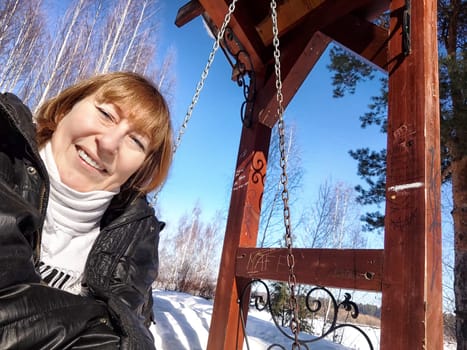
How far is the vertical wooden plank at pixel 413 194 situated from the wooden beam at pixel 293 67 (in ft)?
1.86

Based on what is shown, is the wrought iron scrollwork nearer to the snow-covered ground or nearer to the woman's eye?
the snow-covered ground

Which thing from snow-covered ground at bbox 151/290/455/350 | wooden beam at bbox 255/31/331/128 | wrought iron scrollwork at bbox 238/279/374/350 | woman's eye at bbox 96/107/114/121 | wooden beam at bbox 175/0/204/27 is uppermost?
wooden beam at bbox 175/0/204/27

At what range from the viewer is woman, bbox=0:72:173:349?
0.65m

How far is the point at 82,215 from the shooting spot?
102cm

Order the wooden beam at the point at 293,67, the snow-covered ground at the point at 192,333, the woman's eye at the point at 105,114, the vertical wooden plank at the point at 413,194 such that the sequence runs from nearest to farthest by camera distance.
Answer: the vertical wooden plank at the point at 413,194, the woman's eye at the point at 105,114, the wooden beam at the point at 293,67, the snow-covered ground at the point at 192,333

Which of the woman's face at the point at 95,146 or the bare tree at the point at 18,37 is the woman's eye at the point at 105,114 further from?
the bare tree at the point at 18,37

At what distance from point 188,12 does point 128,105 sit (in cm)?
125

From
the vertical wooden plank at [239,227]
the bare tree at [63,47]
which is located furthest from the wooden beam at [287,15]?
the bare tree at [63,47]

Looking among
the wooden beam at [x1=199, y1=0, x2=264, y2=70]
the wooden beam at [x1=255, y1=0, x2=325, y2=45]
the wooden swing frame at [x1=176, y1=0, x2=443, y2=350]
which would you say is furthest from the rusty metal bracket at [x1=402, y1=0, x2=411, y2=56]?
the wooden beam at [x1=199, y1=0, x2=264, y2=70]

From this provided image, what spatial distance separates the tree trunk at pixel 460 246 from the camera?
348cm

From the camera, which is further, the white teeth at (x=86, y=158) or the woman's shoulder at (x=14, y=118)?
the white teeth at (x=86, y=158)

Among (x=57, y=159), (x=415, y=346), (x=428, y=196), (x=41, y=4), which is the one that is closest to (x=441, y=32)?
(x=428, y=196)

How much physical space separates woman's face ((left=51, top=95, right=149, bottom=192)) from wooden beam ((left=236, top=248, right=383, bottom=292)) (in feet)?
2.77

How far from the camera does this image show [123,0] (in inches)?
453
